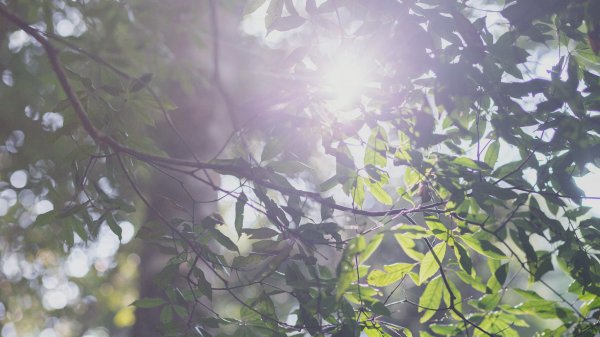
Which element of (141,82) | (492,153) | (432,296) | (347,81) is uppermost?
(141,82)

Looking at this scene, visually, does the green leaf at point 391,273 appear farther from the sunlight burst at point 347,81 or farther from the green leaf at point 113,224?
the green leaf at point 113,224

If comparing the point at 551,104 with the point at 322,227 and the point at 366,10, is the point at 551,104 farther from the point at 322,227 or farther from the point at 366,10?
the point at 322,227

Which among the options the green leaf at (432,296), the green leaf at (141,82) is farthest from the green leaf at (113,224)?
the green leaf at (432,296)

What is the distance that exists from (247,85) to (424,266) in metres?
2.72

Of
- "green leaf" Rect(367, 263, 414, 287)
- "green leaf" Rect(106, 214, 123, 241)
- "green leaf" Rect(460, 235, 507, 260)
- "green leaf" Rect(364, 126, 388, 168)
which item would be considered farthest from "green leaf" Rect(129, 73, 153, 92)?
"green leaf" Rect(460, 235, 507, 260)

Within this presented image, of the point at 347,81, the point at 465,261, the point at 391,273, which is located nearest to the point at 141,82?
the point at 347,81

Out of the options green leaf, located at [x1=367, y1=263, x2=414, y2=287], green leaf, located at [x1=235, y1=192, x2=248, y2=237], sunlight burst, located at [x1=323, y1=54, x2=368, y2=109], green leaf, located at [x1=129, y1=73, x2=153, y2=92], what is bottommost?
green leaf, located at [x1=367, y1=263, x2=414, y2=287]

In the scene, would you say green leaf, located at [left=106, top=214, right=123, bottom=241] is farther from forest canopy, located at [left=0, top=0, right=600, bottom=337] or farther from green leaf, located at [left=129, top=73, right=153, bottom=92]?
green leaf, located at [left=129, top=73, right=153, bottom=92]

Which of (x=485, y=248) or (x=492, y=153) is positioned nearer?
(x=485, y=248)

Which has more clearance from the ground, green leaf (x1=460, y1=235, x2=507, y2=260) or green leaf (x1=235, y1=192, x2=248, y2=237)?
→ green leaf (x1=235, y1=192, x2=248, y2=237)

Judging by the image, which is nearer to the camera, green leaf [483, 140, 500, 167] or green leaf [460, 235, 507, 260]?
green leaf [460, 235, 507, 260]

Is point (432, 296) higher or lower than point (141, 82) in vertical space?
lower

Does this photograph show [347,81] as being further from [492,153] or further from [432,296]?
[432,296]

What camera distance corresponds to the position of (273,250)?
4.02 ft
